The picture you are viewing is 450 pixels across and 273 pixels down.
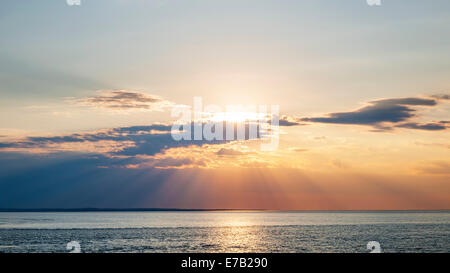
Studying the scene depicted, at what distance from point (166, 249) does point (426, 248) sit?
4065 cm

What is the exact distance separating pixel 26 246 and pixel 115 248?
610 inches
